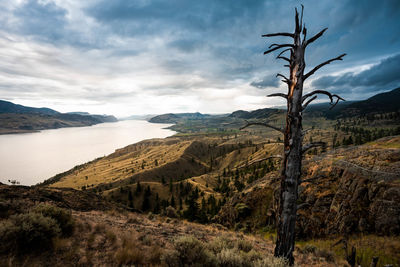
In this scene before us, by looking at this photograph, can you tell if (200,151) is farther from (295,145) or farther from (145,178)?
(295,145)

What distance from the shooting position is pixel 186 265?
18.0ft

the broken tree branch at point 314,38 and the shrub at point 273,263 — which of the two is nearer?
the shrub at point 273,263

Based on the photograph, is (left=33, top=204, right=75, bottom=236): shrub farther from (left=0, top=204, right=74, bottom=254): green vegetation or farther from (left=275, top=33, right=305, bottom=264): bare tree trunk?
(left=275, top=33, right=305, bottom=264): bare tree trunk

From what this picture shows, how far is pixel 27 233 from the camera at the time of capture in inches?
221

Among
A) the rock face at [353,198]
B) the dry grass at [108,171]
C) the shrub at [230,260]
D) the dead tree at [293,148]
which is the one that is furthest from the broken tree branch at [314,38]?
the dry grass at [108,171]

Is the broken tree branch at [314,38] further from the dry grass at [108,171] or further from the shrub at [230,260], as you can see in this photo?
the dry grass at [108,171]

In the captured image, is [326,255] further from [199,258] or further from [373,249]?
[199,258]

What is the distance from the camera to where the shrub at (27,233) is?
531 centimetres

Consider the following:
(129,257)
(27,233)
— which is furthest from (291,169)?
(27,233)

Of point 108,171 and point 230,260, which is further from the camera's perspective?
point 108,171

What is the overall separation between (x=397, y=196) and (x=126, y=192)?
91.1 metres

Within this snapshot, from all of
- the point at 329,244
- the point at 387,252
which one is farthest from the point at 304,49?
the point at 329,244

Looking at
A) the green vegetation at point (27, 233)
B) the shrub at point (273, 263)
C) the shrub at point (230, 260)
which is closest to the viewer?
the shrub at point (273, 263)

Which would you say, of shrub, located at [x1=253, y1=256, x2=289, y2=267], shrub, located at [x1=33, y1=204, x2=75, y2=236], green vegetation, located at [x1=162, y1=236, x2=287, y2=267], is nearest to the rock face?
shrub, located at [x1=253, y1=256, x2=289, y2=267]
